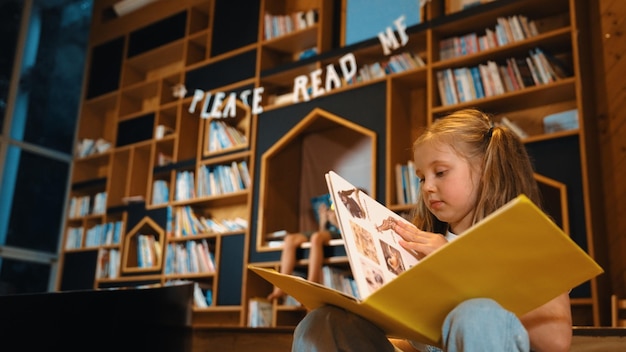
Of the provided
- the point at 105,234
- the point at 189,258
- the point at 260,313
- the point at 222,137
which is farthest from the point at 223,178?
the point at 105,234

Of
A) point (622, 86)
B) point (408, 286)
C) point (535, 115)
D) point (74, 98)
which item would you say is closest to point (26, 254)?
point (74, 98)

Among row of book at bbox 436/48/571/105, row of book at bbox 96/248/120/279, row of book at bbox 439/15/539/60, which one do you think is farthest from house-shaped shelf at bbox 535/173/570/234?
row of book at bbox 96/248/120/279

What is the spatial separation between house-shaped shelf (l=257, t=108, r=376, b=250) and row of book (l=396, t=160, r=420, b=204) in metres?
0.39

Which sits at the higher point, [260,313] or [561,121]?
[561,121]

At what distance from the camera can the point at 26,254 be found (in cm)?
557

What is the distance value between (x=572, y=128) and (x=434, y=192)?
7.38ft

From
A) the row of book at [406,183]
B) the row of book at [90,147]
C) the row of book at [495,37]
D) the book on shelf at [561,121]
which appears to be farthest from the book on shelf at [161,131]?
the book on shelf at [561,121]

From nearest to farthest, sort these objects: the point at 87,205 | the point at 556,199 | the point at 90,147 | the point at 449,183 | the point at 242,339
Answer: the point at 449,183, the point at 242,339, the point at 556,199, the point at 87,205, the point at 90,147

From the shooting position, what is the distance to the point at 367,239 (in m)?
1.08

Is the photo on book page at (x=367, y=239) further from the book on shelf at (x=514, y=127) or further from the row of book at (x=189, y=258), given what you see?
the row of book at (x=189, y=258)

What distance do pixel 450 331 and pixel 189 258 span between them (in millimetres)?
3860

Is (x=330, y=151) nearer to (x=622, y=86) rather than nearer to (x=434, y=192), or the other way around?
(x=622, y=86)

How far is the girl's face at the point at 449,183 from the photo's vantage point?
1259 mm

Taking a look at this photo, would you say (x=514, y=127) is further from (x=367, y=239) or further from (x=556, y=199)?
(x=367, y=239)
